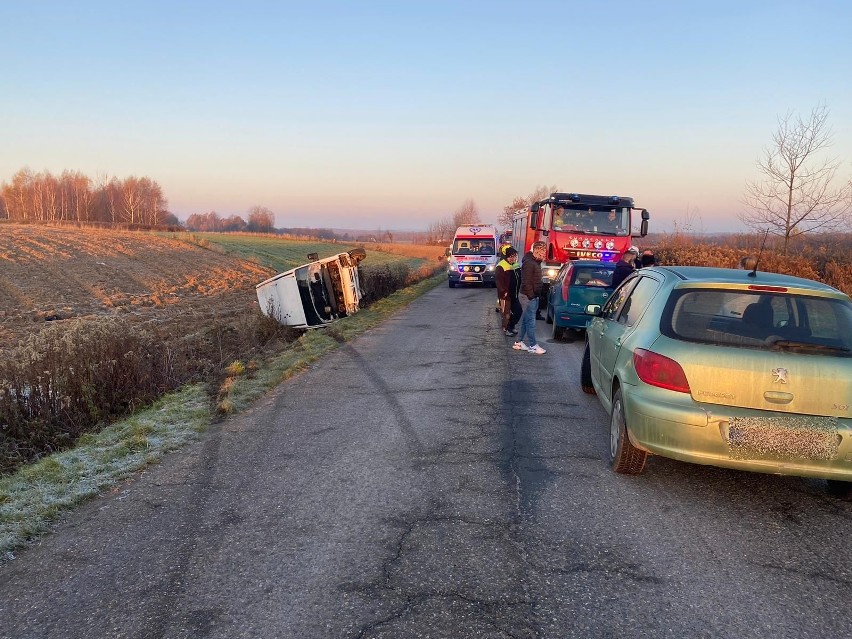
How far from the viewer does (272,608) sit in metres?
3.17

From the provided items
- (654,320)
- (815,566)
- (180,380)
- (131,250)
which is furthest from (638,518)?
(131,250)

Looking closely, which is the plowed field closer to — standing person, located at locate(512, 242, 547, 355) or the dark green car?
standing person, located at locate(512, 242, 547, 355)

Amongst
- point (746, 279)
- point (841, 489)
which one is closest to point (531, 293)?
point (746, 279)

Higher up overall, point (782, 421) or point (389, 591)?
point (782, 421)

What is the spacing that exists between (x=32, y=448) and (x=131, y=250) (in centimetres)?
3476

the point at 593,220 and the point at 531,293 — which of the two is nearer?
the point at 531,293

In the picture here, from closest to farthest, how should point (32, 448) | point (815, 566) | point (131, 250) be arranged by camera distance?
point (815, 566) → point (32, 448) → point (131, 250)

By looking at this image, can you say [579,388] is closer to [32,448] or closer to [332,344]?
[332,344]

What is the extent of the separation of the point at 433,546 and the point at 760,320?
9.44ft

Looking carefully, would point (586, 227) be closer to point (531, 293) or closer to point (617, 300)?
point (531, 293)

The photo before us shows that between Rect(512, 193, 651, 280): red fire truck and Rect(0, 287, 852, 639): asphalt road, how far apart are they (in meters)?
11.5

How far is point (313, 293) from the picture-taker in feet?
52.9

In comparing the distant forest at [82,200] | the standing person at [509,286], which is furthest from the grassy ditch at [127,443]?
the distant forest at [82,200]

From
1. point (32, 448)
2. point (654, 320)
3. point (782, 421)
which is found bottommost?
point (32, 448)
